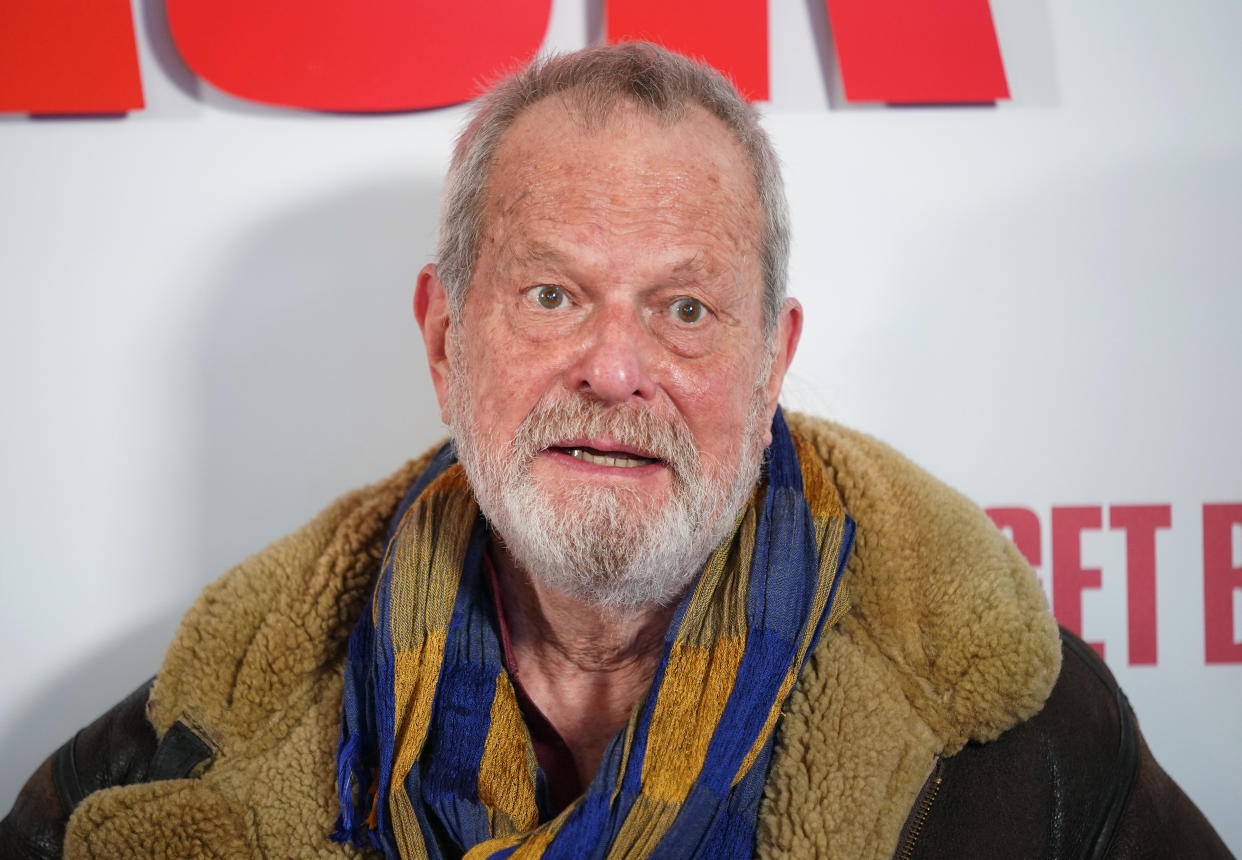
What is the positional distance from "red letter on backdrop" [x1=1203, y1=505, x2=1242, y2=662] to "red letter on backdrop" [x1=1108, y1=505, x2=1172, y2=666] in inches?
3.3

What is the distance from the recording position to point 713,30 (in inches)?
64.6

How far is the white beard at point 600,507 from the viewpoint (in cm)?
119

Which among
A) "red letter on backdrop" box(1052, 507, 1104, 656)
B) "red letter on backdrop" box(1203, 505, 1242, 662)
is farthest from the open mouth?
"red letter on backdrop" box(1203, 505, 1242, 662)

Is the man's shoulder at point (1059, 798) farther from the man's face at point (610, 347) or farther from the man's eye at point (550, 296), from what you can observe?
the man's eye at point (550, 296)

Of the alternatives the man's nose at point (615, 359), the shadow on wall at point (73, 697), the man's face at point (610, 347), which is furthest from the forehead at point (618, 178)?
the shadow on wall at point (73, 697)

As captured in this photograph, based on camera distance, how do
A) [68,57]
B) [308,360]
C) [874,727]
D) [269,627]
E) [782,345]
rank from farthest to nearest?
[308,360] → [68,57] → [782,345] → [269,627] → [874,727]

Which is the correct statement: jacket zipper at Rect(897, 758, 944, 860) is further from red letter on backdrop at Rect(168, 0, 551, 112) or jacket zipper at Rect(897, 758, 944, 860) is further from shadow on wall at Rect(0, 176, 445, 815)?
red letter on backdrop at Rect(168, 0, 551, 112)

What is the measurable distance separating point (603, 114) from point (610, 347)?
0.31 m

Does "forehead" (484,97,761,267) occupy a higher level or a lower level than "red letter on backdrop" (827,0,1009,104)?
lower

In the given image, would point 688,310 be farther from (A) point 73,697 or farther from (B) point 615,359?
(A) point 73,697

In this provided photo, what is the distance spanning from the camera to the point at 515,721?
131 cm

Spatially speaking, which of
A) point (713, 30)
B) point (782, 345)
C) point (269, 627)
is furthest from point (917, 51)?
point (269, 627)

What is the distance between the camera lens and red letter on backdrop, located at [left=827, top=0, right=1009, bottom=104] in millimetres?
1642

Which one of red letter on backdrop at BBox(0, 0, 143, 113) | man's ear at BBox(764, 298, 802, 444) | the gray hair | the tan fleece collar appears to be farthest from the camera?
red letter on backdrop at BBox(0, 0, 143, 113)
